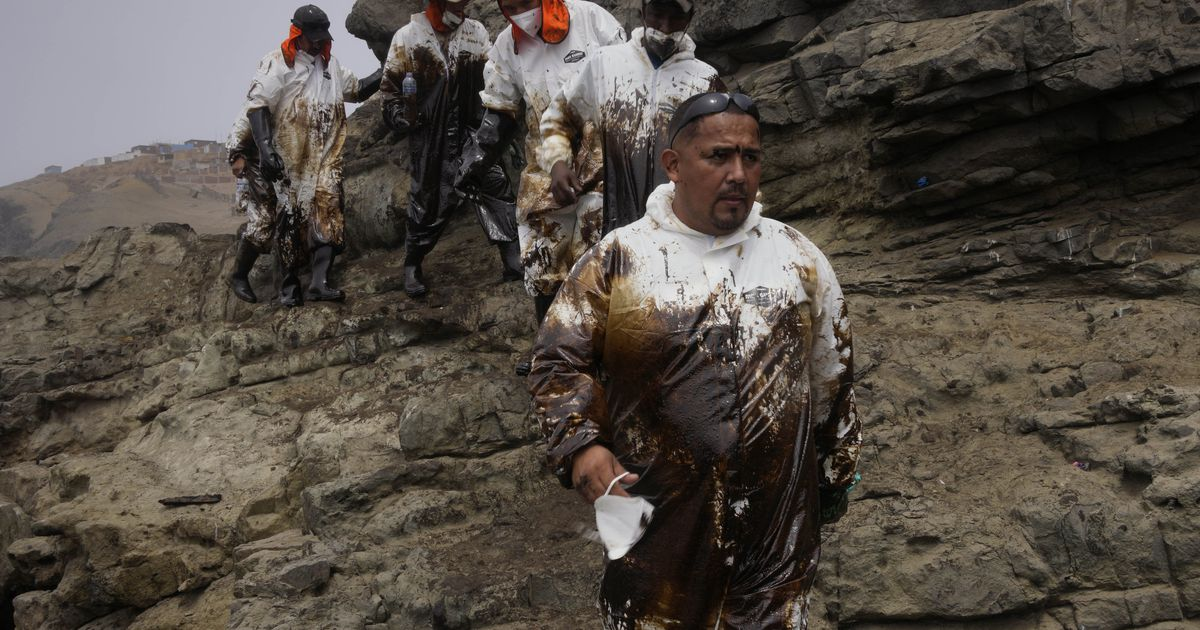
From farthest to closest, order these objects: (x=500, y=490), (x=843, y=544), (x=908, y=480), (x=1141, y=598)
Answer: (x=500, y=490), (x=908, y=480), (x=843, y=544), (x=1141, y=598)

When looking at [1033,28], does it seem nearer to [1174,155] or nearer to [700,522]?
[1174,155]

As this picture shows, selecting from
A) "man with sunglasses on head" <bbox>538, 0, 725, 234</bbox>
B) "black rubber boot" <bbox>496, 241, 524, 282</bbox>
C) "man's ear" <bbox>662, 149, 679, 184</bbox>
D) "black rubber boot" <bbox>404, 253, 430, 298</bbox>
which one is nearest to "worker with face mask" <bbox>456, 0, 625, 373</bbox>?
"man with sunglasses on head" <bbox>538, 0, 725, 234</bbox>

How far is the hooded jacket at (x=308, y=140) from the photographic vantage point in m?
8.91

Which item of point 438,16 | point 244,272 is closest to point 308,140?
point 244,272

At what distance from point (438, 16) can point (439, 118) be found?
2.40ft

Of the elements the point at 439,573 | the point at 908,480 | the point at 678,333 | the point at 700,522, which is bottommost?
the point at 439,573

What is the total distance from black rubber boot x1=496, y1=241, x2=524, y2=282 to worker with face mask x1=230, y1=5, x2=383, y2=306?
1608 millimetres

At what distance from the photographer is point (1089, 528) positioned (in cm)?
464

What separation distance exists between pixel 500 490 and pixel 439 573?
2.79 feet

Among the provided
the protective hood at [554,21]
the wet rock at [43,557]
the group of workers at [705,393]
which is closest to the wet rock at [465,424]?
the protective hood at [554,21]

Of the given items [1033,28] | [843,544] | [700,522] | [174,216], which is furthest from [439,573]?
[174,216]

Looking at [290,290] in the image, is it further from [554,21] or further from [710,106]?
[710,106]

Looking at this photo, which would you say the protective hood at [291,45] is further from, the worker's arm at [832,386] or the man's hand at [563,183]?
the worker's arm at [832,386]

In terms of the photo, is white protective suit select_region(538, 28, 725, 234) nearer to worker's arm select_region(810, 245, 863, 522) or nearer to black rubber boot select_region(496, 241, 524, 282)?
worker's arm select_region(810, 245, 863, 522)
